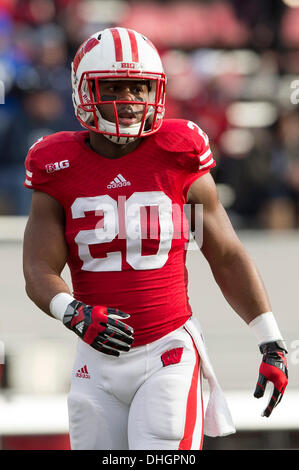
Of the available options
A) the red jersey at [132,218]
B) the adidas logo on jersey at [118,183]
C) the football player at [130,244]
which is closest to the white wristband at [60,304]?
the football player at [130,244]

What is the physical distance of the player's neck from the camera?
116 inches

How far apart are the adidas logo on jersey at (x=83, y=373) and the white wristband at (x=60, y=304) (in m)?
0.21

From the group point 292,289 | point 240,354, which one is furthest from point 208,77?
point 240,354

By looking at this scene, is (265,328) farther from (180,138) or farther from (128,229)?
(180,138)

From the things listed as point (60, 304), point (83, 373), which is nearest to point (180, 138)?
point (60, 304)

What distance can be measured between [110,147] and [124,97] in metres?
0.17

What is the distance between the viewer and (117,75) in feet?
9.48

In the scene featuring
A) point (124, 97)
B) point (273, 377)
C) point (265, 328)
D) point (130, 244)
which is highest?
point (124, 97)

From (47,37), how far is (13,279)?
247 centimetres

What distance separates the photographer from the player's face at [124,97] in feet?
9.45

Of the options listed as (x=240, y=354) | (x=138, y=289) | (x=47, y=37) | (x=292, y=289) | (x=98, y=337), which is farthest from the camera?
(x=47, y=37)

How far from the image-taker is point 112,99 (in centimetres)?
294

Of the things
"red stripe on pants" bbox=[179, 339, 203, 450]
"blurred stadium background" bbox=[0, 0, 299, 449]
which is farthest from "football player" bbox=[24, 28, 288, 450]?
"blurred stadium background" bbox=[0, 0, 299, 449]

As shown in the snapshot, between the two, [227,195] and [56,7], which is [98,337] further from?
[56,7]
